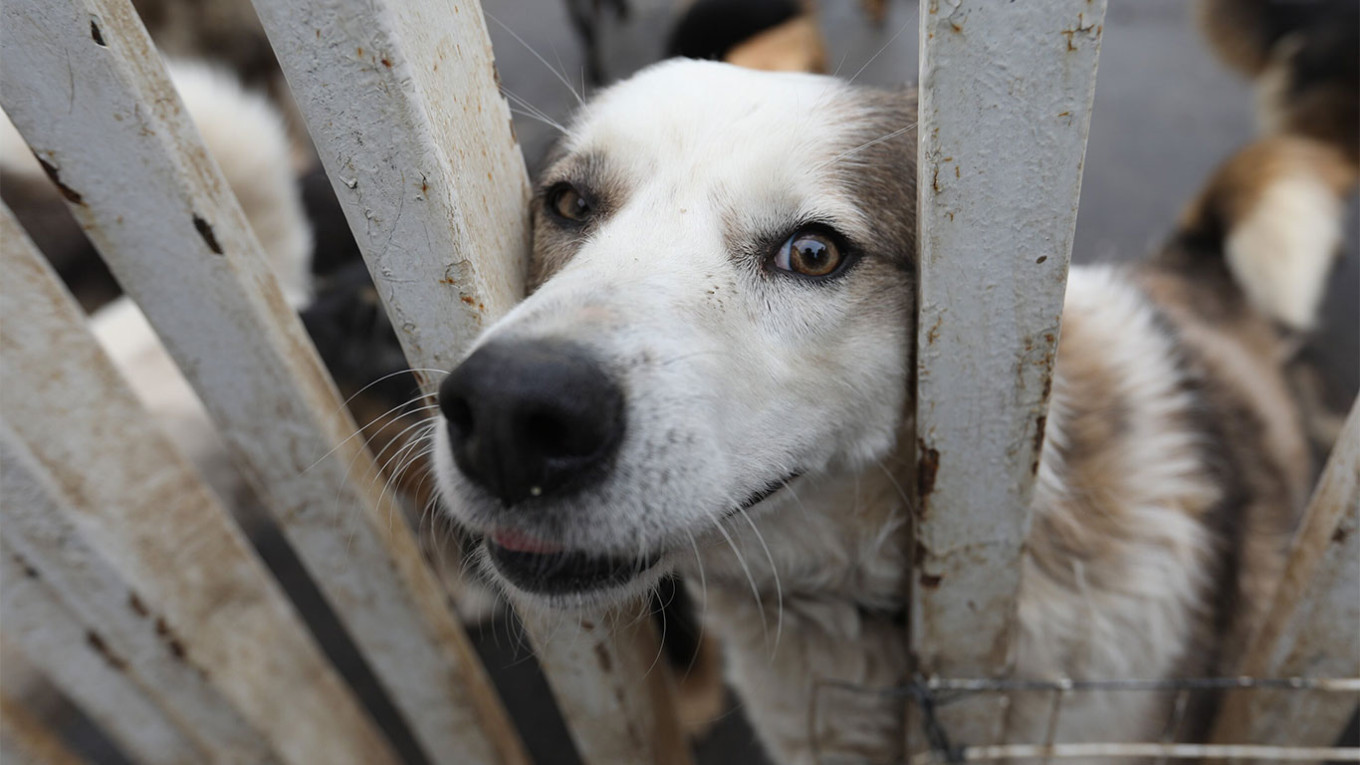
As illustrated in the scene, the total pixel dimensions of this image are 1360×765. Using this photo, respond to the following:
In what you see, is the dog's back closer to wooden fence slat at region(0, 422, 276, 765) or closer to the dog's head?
the dog's head

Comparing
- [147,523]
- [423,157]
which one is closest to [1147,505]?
[423,157]

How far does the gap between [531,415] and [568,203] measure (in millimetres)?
558

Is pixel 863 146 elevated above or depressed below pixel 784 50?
above

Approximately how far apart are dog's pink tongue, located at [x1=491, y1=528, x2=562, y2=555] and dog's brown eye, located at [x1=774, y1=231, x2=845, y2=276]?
0.48 metres

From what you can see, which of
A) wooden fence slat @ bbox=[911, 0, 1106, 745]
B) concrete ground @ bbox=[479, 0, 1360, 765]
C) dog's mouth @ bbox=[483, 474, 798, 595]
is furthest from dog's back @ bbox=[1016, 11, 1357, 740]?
concrete ground @ bbox=[479, 0, 1360, 765]

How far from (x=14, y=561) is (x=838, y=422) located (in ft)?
3.91

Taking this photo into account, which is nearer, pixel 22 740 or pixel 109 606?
pixel 109 606

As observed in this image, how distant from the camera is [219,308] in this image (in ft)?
3.65

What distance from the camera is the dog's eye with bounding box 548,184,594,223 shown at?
131cm

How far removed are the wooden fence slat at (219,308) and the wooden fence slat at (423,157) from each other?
23 cm

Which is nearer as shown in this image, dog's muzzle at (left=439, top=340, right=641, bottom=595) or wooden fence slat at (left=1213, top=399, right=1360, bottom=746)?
dog's muzzle at (left=439, top=340, right=641, bottom=595)

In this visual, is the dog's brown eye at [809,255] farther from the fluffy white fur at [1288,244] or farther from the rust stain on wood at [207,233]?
the fluffy white fur at [1288,244]

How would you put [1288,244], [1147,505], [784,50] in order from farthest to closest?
[784,50] < [1288,244] < [1147,505]

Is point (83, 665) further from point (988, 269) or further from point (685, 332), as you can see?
point (988, 269)
